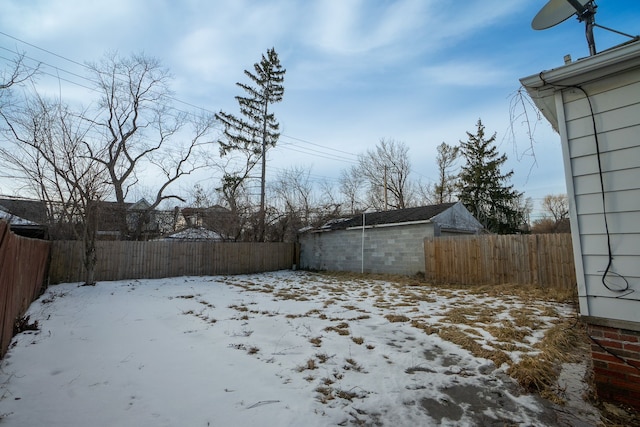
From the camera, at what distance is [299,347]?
3750mm

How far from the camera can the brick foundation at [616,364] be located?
2205mm

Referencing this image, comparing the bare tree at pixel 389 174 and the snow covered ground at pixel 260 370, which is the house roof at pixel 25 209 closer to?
the snow covered ground at pixel 260 370

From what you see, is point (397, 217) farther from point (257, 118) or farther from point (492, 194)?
point (492, 194)

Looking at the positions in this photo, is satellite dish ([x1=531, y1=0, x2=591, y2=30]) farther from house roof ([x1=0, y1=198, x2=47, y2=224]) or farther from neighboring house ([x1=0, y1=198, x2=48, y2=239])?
house roof ([x1=0, y1=198, x2=47, y2=224])

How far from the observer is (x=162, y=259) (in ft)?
37.8

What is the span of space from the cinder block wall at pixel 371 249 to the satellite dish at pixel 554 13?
27.1ft

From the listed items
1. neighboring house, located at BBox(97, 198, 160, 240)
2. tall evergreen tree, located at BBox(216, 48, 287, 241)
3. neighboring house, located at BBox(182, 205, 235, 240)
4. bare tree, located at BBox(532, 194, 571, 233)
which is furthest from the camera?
bare tree, located at BBox(532, 194, 571, 233)

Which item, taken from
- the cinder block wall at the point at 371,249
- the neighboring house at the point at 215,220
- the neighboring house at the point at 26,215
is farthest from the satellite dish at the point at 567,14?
the neighboring house at the point at 215,220

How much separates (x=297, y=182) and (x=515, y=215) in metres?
17.0

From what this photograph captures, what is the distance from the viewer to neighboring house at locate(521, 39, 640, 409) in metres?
2.22

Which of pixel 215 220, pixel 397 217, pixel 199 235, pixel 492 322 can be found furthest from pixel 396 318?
pixel 199 235

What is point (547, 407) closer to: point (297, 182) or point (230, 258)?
point (230, 258)

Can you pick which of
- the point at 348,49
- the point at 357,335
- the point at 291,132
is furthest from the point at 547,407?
the point at 291,132

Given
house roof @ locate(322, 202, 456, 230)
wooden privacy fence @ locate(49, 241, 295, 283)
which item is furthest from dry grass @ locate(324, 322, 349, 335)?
wooden privacy fence @ locate(49, 241, 295, 283)
